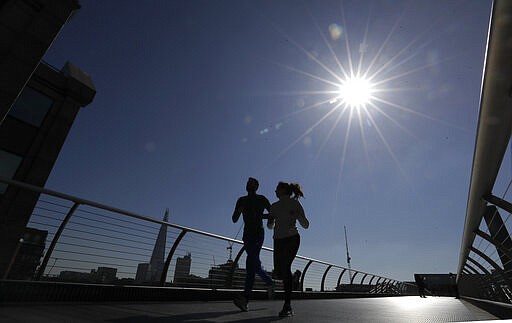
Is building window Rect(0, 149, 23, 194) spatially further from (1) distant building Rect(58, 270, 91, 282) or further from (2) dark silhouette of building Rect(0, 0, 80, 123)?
(1) distant building Rect(58, 270, 91, 282)

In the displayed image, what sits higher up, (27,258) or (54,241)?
(54,241)

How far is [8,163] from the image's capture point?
16094mm

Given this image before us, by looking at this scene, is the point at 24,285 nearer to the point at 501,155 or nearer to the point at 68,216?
the point at 68,216

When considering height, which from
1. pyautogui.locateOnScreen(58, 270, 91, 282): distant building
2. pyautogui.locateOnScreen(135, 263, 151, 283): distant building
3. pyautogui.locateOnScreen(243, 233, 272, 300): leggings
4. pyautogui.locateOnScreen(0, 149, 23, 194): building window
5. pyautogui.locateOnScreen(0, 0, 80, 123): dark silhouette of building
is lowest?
pyautogui.locateOnScreen(58, 270, 91, 282): distant building

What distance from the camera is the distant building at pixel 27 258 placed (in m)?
3.20

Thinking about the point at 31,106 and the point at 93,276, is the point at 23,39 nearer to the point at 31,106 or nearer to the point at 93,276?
the point at 31,106

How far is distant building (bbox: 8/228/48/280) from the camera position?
126 inches

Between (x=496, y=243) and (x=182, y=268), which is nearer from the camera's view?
(x=496, y=243)

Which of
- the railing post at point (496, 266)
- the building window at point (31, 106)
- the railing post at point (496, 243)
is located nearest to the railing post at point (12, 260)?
the railing post at point (496, 243)

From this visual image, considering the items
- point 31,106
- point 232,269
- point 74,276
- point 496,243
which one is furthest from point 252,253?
point 31,106

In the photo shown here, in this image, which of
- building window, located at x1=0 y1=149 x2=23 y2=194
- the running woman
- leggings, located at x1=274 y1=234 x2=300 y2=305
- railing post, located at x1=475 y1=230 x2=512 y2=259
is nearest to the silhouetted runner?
the running woman

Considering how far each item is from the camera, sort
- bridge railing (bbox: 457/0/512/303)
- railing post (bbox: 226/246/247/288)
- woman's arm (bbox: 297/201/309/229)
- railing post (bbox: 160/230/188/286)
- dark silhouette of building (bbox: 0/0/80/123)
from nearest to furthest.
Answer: bridge railing (bbox: 457/0/512/303), woman's arm (bbox: 297/201/309/229), railing post (bbox: 160/230/188/286), railing post (bbox: 226/246/247/288), dark silhouette of building (bbox: 0/0/80/123)

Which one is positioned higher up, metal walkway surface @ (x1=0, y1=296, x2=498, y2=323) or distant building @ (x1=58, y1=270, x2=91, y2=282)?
distant building @ (x1=58, y1=270, x2=91, y2=282)

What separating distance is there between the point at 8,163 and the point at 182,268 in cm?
1715
